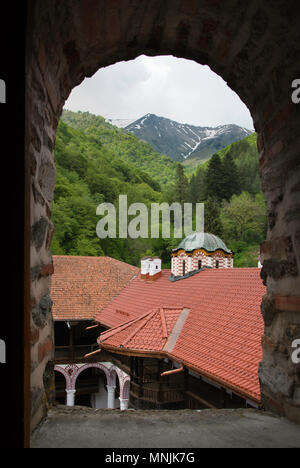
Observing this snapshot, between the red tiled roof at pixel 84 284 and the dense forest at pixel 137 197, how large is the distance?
418 inches

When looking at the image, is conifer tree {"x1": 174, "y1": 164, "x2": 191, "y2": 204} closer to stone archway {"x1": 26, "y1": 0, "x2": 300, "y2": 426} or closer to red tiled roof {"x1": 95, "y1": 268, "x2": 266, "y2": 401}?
red tiled roof {"x1": 95, "y1": 268, "x2": 266, "y2": 401}

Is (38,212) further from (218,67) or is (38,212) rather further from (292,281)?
(218,67)

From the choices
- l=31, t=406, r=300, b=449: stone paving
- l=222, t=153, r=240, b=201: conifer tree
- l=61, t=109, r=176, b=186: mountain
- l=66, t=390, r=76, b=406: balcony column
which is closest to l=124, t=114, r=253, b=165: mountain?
l=61, t=109, r=176, b=186: mountain

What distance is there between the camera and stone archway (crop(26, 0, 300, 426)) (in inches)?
62.2

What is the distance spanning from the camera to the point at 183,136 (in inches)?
4808

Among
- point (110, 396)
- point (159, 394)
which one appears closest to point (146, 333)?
point (159, 394)

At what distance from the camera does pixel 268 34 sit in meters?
1.72

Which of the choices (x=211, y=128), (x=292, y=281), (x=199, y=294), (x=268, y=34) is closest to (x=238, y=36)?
(x=268, y=34)

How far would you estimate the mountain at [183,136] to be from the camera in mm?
104938

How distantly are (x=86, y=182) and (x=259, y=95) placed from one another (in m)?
35.4

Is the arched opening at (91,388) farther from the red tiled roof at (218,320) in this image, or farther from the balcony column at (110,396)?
the red tiled roof at (218,320)

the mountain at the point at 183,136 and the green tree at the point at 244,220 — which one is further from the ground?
the mountain at the point at 183,136

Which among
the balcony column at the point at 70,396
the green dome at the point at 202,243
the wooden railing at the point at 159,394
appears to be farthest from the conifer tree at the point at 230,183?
the wooden railing at the point at 159,394

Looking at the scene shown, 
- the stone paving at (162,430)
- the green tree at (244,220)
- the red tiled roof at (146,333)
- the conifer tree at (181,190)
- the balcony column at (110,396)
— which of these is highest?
the conifer tree at (181,190)
